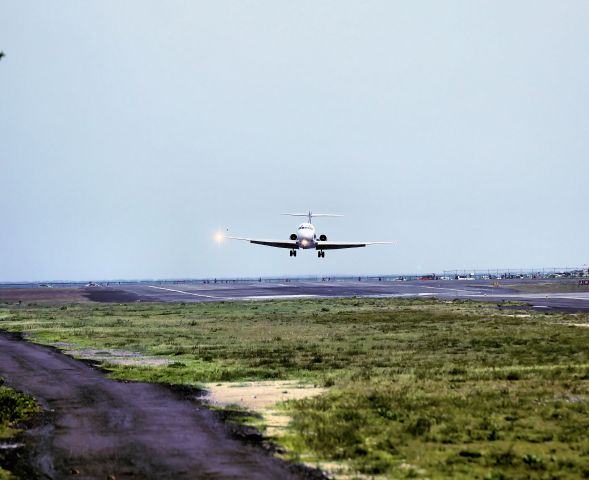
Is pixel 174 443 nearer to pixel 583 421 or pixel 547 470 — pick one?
pixel 547 470

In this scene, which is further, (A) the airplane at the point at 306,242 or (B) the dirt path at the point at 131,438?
(A) the airplane at the point at 306,242

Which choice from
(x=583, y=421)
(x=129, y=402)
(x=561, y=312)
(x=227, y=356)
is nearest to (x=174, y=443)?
(x=129, y=402)

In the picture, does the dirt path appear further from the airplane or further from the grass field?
the airplane

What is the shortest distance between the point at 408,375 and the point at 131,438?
52.5 ft

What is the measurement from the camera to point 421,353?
146ft

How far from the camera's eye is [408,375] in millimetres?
34938

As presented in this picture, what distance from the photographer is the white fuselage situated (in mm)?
109875

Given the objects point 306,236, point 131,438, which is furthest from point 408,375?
point 306,236

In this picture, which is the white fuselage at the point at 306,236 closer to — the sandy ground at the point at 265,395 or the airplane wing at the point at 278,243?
the airplane wing at the point at 278,243

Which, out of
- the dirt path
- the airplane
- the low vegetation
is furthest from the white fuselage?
the low vegetation

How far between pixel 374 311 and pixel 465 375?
2131 inches

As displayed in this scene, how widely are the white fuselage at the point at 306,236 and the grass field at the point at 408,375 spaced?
100 feet

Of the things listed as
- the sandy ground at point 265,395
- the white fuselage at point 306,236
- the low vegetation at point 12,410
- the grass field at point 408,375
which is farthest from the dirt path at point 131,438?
the white fuselage at point 306,236

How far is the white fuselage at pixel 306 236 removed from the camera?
109875mm
